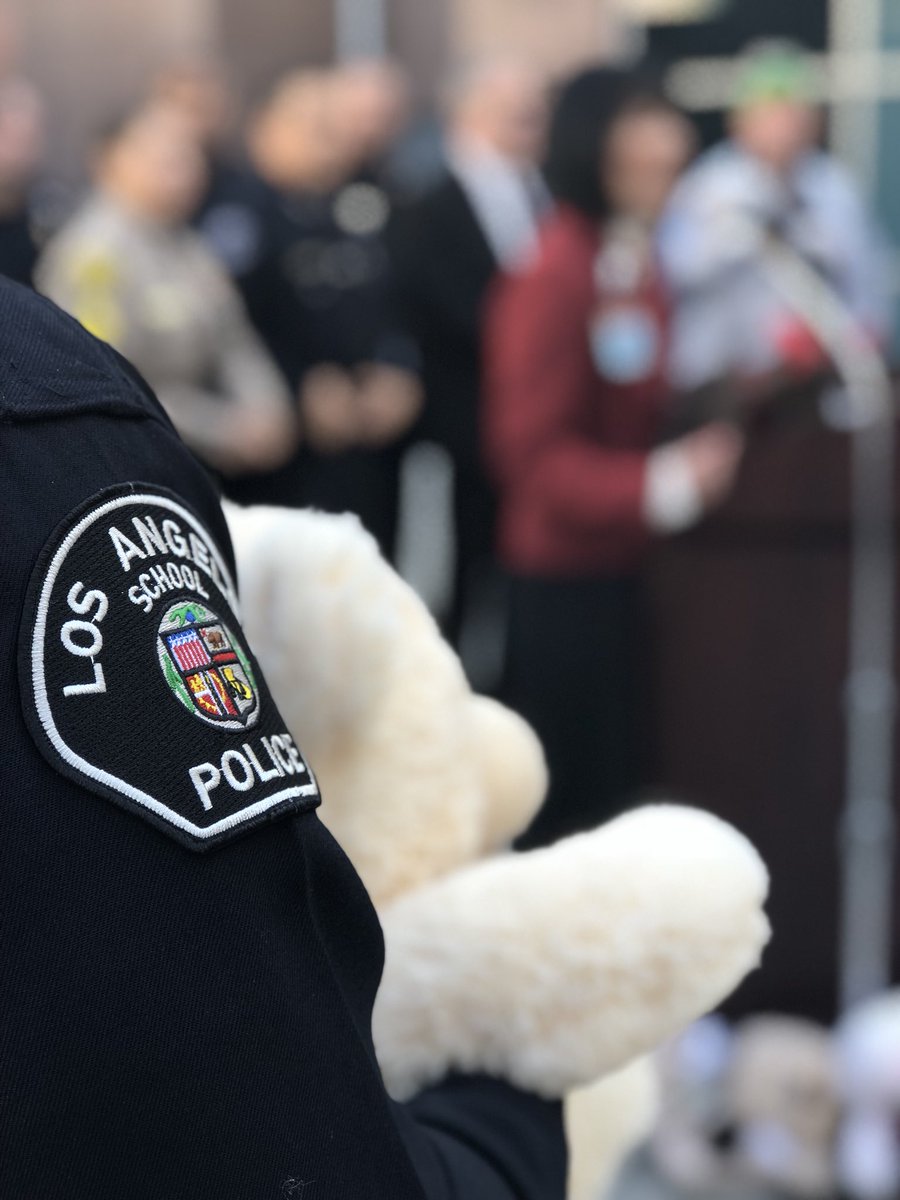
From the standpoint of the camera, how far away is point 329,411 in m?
3.78

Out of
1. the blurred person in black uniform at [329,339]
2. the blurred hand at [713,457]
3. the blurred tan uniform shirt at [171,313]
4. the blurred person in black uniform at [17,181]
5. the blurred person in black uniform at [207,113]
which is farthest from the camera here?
the blurred person in black uniform at [207,113]

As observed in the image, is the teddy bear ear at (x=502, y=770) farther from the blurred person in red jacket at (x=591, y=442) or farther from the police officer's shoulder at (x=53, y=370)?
the blurred person in red jacket at (x=591, y=442)

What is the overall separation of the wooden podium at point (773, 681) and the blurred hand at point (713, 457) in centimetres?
3

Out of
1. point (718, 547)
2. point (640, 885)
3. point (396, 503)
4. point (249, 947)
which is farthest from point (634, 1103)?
point (396, 503)

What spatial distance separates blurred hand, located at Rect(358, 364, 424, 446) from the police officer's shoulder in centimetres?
317

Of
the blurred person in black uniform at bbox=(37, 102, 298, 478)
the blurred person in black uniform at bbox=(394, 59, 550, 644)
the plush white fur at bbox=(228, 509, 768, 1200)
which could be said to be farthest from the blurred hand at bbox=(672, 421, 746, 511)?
the plush white fur at bbox=(228, 509, 768, 1200)

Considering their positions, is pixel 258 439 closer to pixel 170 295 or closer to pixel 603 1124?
pixel 170 295

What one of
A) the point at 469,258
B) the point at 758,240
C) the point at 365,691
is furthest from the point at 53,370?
the point at 469,258

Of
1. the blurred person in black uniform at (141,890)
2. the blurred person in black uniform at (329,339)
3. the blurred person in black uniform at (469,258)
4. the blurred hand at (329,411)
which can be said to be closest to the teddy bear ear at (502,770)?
the blurred person in black uniform at (141,890)

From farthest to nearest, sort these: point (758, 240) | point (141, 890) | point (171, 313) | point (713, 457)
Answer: point (171, 313) < point (758, 240) < point (713, 457) < point (141, 890)

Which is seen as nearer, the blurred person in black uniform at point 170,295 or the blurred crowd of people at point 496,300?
the blurred crowd of people at point 496,300

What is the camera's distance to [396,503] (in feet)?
12.8

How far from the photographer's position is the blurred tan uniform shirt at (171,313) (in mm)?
3232

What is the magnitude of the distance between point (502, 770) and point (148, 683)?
32 centimetres
